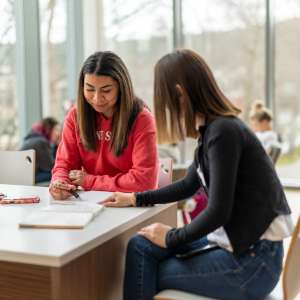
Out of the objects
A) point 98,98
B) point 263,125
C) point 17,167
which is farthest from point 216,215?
point 263,125

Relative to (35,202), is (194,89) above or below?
above

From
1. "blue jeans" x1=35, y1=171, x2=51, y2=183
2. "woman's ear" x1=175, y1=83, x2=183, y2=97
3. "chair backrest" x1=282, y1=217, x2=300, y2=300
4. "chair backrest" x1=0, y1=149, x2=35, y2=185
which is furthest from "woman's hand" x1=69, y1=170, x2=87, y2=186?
"blue jeans" x1=35, y1=171, x2=51, y2=183

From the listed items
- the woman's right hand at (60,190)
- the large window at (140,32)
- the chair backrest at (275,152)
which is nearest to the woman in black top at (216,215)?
the woman's right hand at (60,190)

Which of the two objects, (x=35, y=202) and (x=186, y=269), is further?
(x=35, y=202)

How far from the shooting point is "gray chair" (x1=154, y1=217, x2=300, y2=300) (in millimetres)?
1442

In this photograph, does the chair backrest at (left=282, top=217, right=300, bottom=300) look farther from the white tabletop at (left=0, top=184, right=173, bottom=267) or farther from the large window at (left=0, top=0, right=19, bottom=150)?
the large window at (left=0, top=0, right=19, bottom=150)

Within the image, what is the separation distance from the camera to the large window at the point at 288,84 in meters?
6.40

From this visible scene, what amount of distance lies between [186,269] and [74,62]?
517 centimetres

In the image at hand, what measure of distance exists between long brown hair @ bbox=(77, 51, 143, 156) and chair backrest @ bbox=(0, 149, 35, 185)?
54 centimetres

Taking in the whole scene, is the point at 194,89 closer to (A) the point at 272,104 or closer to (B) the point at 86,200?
(B) the point at 86,200

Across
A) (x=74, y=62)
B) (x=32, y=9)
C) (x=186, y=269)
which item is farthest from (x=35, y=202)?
(x=74, y=62)

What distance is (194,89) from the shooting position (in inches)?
62.4

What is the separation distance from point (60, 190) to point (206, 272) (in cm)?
73

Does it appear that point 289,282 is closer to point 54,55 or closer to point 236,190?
point 236,190
